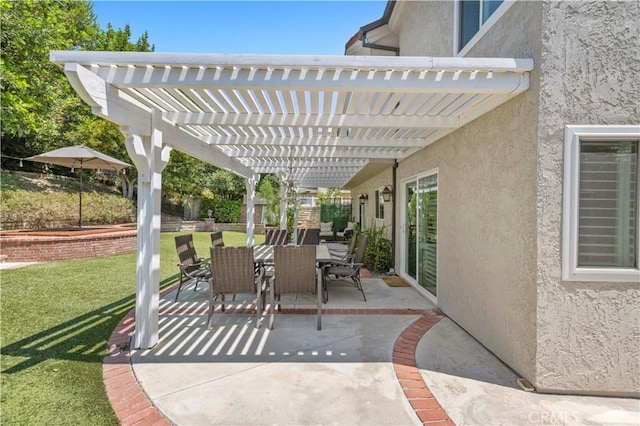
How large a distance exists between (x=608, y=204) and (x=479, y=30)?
3.07 meters

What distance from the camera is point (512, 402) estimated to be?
3084mm

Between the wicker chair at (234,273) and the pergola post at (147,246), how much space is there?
0.94m

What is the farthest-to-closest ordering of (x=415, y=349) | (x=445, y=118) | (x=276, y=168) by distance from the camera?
(x=276, y=168) < (x=445, y=118) < (x=415, y=349)

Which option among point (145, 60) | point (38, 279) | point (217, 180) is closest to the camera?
point (145, 60)

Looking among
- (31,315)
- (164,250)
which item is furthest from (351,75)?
(164,250)

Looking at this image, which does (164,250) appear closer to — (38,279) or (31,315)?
(38,279)

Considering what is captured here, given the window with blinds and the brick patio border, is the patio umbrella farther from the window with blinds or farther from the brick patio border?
the window with blinds

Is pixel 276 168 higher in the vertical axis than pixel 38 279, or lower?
higher

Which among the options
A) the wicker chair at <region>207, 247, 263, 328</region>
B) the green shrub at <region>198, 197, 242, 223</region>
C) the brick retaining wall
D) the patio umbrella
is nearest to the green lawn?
the brick retaining wall

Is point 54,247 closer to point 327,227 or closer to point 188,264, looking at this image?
point 188,264

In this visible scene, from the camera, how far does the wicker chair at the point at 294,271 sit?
512cm

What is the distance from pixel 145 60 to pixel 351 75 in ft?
7.65

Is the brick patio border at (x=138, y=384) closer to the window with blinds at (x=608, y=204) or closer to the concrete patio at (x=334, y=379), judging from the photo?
the concrete patio at (x=334, y=379)

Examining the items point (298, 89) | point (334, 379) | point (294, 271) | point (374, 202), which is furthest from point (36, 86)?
point (334, 379)
